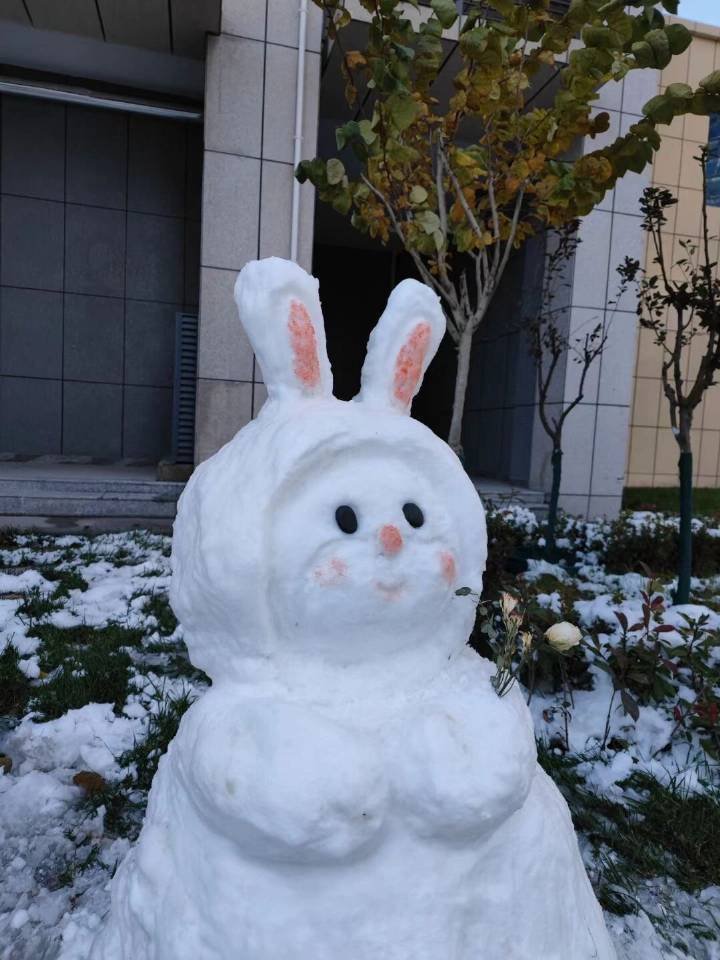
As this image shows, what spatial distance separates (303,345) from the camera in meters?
1.35

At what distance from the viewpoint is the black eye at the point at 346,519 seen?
4.03ft

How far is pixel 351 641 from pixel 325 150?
8.18 m

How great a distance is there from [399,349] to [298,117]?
5.33m

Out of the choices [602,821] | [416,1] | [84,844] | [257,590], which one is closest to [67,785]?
[84,844]

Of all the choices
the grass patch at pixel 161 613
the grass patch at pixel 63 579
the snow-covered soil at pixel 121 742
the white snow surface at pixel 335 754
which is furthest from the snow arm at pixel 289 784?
the grass patch at pixel 63 579

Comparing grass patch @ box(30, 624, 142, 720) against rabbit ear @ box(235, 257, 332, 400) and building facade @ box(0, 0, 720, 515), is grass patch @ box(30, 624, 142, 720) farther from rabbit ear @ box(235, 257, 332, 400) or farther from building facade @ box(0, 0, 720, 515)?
building facade @ box(0, 0, 720, 515)

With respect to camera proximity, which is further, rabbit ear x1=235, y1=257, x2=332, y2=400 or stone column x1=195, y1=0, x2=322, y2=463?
stone column x1=195, y1=0, x2=322, y2=463

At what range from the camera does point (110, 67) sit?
6754 millimetres

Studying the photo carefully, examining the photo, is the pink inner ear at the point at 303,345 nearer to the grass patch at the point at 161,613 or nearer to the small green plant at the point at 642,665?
the small green plant at the point at 642,665

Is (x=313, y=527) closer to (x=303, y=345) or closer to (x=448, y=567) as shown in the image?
(x=448, y=567)

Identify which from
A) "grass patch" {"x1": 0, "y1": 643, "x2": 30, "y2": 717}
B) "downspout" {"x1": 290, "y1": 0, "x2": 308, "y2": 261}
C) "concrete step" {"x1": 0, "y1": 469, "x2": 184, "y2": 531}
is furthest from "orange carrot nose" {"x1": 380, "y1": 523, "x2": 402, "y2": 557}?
"downspout" {"x1": 290, "y1": 0, "x2": 308, "y2": 261}

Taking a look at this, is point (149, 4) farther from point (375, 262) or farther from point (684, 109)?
point (375, 262)

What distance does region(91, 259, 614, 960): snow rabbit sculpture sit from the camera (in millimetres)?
1091

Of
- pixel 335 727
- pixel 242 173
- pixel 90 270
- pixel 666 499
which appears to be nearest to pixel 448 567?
pixel 335 727
